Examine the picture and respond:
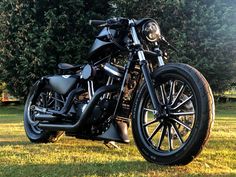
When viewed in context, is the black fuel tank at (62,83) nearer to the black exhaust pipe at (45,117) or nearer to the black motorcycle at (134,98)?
the black motorcycle at (134,98)

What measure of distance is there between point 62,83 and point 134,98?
149 centimetres

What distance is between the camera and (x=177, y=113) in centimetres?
405

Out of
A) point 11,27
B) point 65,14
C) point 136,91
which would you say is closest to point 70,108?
point 136,91

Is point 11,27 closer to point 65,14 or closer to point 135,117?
point 65,14

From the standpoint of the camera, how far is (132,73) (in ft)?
15.8

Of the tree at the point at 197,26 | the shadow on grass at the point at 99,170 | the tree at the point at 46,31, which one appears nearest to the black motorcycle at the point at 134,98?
the shadow on grass at the point at 99,170

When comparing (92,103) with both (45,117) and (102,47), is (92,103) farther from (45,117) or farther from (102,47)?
(45,117)

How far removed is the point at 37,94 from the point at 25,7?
10208 mm

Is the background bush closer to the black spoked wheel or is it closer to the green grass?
the black spoked wheel

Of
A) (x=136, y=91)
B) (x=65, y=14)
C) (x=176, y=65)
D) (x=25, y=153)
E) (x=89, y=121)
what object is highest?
(x=65, y=14)

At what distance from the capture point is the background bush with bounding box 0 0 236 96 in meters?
15.5

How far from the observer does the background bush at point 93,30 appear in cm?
1548

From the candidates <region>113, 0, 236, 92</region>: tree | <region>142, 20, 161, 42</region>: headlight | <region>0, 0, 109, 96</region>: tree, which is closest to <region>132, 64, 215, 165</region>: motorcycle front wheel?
<region>142, 20, 161, 42</region>: headlight

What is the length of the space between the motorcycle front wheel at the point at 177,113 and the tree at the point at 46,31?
1148 cm
